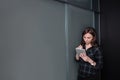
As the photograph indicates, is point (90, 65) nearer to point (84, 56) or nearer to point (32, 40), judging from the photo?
point (84, 56)

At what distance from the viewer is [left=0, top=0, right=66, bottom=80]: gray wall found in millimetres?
2084

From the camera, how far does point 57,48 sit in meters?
2.90

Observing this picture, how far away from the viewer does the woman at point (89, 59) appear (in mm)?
3105

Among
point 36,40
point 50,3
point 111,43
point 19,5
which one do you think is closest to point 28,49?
point 36,40

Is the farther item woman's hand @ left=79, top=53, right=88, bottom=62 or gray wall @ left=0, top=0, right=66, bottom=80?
woman's hand @ left=79, top=53, right=88, bottom=62

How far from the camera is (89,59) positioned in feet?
10.1

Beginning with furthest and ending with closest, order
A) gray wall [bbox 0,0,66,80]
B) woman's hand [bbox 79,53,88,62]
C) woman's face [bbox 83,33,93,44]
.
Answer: woman's face [bbox 83,33,93,44] → woman's hand [bbox 79,53,88,62] → gray wall [bbox 0,0,66,80]

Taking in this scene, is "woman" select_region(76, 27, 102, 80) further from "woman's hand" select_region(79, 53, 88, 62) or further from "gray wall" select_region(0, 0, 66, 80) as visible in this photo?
"gray wall" select_region(0, 0, 66, 80)

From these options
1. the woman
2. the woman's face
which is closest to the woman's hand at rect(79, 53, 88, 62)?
the woman

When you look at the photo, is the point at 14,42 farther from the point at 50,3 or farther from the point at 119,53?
the point at 119,53

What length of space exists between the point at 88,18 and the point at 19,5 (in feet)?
5.61

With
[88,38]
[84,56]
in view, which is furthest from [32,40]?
[88,38]

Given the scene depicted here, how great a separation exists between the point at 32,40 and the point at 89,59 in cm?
101

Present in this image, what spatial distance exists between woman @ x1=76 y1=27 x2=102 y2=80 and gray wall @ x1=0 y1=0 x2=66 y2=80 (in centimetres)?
27
